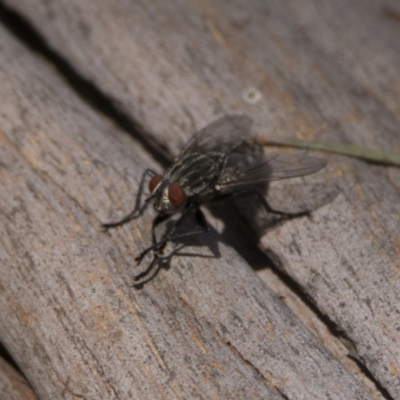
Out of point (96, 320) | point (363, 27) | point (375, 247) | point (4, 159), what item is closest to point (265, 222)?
point (375, 247)

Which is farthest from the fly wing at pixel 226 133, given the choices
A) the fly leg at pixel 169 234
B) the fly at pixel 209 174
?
the fly leg at pixel 169 234

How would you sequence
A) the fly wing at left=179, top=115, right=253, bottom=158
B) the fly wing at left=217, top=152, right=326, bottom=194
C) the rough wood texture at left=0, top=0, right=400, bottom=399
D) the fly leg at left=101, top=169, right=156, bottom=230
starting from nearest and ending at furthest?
the rough wood texture at left=0, top=0, right=400, bottom=399
the fly leg at left=101, top=169, right=156, bottom=230
the fly wing at left=217, top=152, right=326, bottom=194
the fly wing at left=179, top=115, right=253, bottom=158

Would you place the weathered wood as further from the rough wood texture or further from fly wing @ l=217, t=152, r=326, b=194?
fly wing @ l=217, t=152, r=326, b=194

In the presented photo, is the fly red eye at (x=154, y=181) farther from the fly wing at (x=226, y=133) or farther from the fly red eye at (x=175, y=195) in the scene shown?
the fly wing at (x=226, y=133)

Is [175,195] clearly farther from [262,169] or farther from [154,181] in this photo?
[262,169]

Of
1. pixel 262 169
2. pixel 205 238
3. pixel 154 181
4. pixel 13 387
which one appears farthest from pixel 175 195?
pixel 13 387

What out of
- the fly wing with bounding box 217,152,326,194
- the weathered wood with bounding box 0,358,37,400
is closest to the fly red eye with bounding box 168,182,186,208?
the fly wing with bounding box 217,152,326,194
